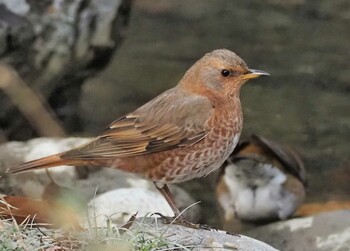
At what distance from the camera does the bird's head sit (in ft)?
17.5

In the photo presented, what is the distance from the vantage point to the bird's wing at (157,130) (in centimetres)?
518

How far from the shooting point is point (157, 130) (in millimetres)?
5281

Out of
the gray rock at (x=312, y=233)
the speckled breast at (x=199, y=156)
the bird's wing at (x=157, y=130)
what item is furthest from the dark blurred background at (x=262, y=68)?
the speckled breast at (x=199, y=156)

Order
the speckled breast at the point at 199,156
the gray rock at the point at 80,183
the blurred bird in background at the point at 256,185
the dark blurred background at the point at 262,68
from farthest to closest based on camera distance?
1. the dark blurred background at the point at 262,68
2. the blurred bird in background at the point at 256,185
3. the gray rock at the point at 80,183
4. the speckled breast at the point at 199,156

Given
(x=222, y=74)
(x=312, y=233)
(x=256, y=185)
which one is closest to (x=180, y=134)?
(x=222, y=74)

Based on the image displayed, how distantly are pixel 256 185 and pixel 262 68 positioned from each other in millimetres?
3437

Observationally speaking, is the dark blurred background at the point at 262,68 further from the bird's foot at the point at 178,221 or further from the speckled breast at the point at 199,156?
the bird's foot at the point at 178,221

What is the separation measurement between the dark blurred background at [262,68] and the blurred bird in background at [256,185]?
52 centimetres

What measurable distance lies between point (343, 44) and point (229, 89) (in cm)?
664

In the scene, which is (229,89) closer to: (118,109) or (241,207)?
(241,207)

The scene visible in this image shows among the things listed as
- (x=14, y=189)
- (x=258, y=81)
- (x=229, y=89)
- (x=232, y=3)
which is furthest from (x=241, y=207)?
(x=232, y=3)

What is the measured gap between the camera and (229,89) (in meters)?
5.34

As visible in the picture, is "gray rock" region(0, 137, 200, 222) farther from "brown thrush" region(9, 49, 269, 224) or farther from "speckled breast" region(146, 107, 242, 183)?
"speckled breast" region(146, 107, 242, 183)

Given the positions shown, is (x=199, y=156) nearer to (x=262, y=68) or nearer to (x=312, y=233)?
(x=312, y=233)
